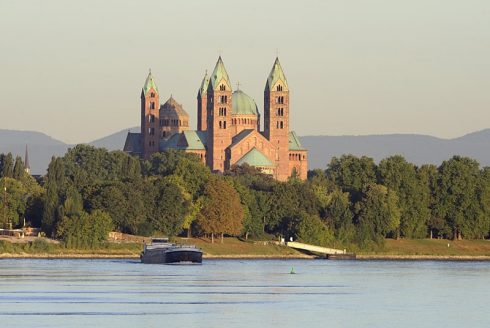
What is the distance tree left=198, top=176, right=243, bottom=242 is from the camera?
17875 centimetres

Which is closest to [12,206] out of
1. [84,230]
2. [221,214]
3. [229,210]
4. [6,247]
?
[84,230]

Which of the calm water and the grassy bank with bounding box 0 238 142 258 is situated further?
the grassy bank with bounding box 0 238 142 258

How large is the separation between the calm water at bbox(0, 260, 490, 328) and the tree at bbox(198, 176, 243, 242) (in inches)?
1316

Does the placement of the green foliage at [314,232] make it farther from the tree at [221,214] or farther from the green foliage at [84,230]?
the green foliage at [84,230]

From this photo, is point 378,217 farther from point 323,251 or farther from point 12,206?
point 12,206

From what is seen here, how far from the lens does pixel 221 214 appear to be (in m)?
179

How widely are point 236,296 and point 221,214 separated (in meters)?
81.5

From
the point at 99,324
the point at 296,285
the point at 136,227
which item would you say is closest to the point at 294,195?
the point at 136,227

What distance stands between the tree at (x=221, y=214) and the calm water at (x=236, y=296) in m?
33.4

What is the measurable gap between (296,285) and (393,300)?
16.8m

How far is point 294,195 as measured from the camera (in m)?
195

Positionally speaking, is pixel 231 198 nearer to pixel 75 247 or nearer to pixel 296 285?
pixel 75 247

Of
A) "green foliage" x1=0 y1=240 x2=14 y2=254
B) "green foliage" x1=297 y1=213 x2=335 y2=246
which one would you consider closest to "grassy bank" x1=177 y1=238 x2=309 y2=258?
"green foliage" x1=297 y1=213 x2=335 y2=246

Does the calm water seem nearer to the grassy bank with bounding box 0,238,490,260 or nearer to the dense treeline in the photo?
the grassy bank with bounding box 0,238,490,260
